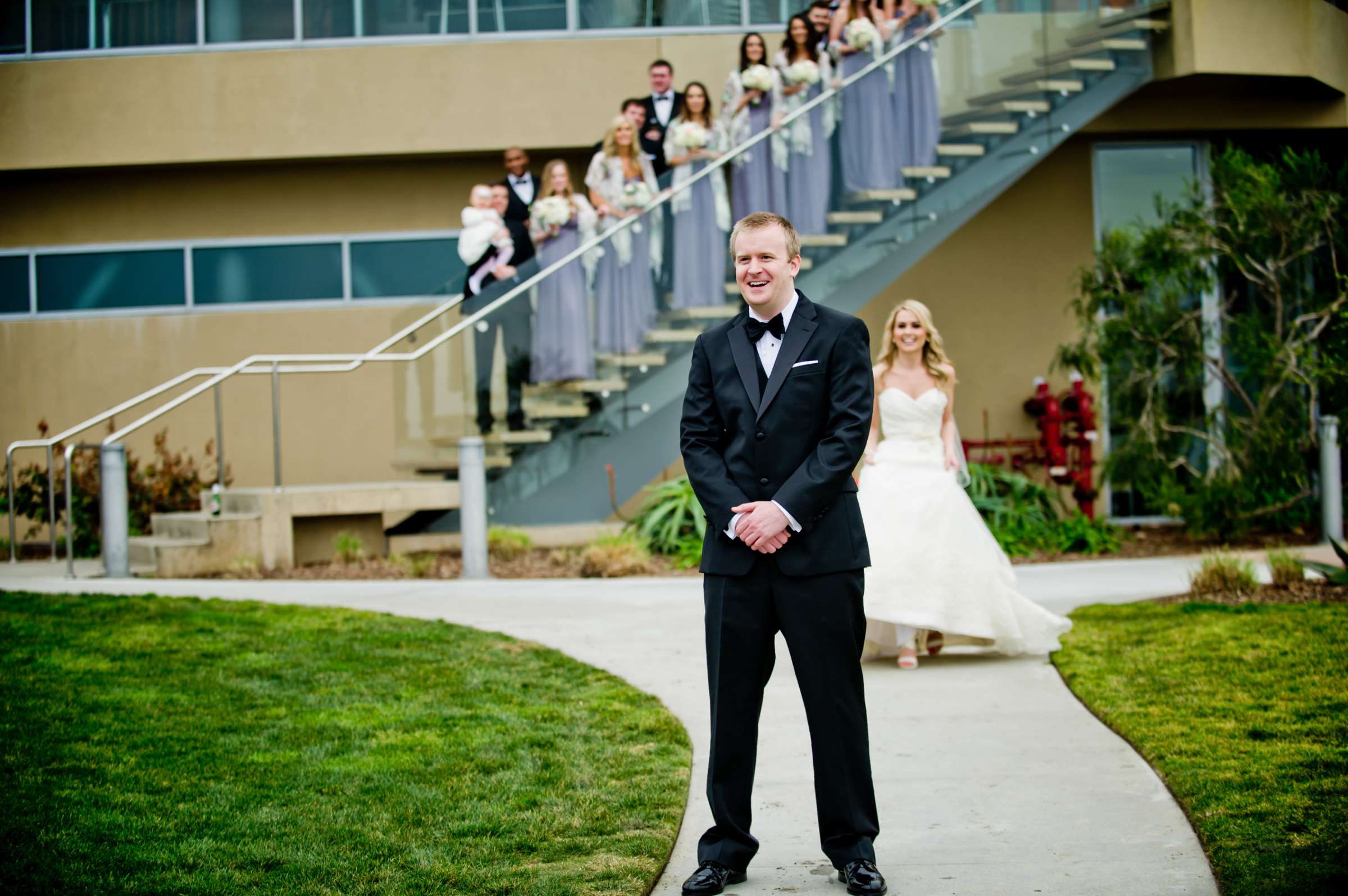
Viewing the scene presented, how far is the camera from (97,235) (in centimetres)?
1672

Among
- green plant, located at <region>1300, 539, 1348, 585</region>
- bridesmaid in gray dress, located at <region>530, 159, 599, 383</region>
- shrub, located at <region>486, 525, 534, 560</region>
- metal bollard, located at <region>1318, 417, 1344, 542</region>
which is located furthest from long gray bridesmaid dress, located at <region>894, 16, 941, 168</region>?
green plant, located at <region>1300, 539, 1348, 585</region>

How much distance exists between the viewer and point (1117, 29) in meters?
14.5

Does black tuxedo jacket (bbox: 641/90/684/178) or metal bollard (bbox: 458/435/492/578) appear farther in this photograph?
black tuxedo jacket (bbox: 641/90/684/178)

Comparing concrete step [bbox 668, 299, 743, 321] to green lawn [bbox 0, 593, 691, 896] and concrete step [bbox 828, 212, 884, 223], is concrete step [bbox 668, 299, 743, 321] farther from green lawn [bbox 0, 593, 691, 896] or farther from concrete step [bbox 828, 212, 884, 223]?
green lawn [bbox 0, 593, 691, 896]

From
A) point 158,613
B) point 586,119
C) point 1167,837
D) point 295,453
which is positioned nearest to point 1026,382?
point 586,119

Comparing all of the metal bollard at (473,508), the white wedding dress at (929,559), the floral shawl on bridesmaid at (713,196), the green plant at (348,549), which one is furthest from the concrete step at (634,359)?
the white wedding dress at (929,559)

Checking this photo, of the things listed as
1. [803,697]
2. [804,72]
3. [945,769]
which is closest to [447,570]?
[804,72]

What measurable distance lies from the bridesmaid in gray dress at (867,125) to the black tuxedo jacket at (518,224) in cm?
303

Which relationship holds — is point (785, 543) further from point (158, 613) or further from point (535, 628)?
point (158, 613)

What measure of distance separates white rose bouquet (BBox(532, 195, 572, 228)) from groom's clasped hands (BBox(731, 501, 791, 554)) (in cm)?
890

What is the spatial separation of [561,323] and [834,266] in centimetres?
268

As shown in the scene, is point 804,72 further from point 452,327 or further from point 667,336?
point 452,327

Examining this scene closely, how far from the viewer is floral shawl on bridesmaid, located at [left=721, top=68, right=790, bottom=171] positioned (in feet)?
42.9

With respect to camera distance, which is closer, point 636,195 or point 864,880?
point 864,880
